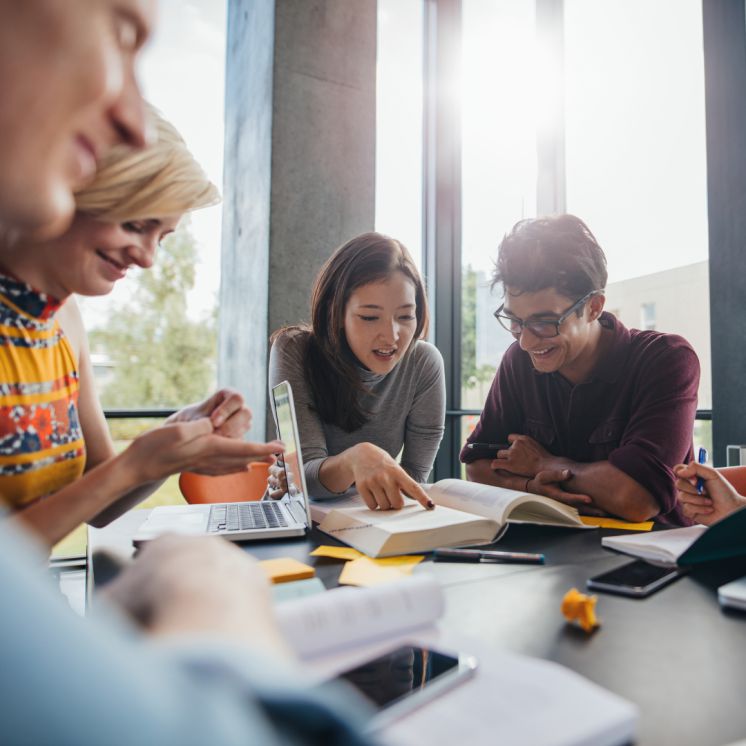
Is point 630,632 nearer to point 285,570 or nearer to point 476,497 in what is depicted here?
point 285,570

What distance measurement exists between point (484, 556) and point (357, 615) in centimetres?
51


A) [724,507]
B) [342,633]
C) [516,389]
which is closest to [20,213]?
[342,633]

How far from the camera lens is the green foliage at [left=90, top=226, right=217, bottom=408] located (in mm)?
3850

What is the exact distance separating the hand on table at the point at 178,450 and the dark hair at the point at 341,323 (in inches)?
34.6

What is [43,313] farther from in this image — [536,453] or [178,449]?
[536,453]

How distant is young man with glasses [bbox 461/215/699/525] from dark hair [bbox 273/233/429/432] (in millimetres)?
379

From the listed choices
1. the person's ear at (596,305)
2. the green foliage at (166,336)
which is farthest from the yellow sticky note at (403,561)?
the green foliage at (166,336)

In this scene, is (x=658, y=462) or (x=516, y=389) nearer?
(x=658, y=462)

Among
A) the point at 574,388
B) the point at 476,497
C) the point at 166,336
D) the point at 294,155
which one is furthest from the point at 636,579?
the point at 166,336

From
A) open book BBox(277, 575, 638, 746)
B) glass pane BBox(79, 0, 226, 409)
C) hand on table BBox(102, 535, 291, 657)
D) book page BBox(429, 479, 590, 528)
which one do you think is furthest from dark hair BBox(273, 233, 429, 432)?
glass pane BBox(79, 0, 226, 409)

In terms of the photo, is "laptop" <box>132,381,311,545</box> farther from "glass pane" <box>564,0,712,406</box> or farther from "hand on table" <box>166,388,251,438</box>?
"glass pane" <box>564,0,712,406</box>

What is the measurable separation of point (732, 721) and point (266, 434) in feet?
8.91

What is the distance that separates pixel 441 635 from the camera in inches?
23.4

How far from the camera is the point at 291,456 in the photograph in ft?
4.92
